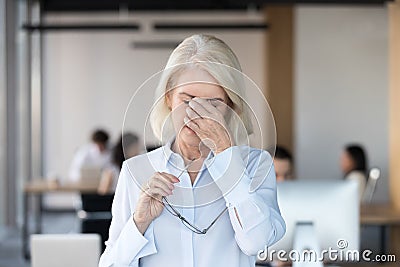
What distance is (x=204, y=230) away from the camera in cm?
200

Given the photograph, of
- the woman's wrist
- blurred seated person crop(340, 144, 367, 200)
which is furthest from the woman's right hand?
blurred seated person crop(340, 144, 367, 200)

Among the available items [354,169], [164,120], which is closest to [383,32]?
[354,169]

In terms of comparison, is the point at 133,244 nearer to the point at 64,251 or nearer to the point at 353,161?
the point at 64,251

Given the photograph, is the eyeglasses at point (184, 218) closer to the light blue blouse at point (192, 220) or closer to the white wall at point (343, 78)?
the light blue blouse at point (192, 220)

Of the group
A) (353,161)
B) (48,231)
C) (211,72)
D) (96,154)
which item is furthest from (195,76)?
(48,231)

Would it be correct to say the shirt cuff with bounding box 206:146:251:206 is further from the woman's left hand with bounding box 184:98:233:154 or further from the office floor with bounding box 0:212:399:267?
the office floor with bounding box 0:212:399:267

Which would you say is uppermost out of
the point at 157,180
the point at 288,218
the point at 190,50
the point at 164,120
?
the point at 190,50

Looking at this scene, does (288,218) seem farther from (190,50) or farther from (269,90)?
(269,90)

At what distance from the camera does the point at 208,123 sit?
6.13ft

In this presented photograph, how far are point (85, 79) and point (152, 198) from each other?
11.9 m

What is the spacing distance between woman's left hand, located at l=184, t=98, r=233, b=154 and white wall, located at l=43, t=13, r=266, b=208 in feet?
38.6

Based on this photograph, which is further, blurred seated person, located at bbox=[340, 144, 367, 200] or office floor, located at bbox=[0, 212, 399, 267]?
office floor, located at bbox=[0, 212, 399, 267]

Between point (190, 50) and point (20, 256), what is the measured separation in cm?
796

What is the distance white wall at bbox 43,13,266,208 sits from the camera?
13.6m
